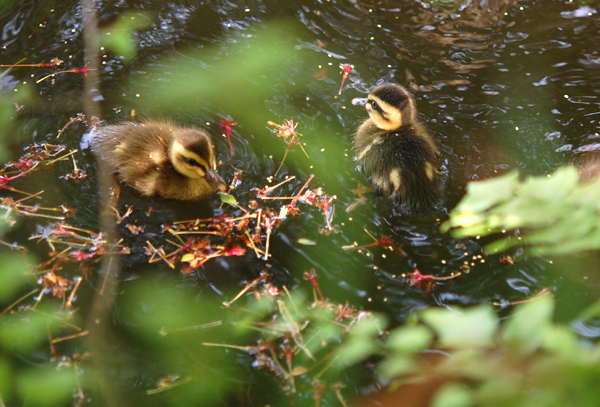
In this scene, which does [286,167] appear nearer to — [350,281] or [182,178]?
[182,178]

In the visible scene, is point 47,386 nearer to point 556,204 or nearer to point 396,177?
point 396,177

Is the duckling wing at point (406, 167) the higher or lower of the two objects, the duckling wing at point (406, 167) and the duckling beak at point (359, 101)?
the lower

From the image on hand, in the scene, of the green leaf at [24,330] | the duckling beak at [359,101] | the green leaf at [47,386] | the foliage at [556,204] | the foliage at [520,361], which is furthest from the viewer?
the duckling beak at [359,101]

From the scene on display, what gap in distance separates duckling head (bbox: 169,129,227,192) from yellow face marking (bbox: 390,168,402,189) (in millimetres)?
748

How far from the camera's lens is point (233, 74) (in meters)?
2.98

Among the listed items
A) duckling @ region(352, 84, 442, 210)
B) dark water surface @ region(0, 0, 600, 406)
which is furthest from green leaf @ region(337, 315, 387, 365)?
duckling @ region(352, 84, 442, 210)

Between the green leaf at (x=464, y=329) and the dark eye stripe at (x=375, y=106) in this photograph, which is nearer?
the green leaf at (x=464, y=329)

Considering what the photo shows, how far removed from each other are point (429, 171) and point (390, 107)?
14.5 inches

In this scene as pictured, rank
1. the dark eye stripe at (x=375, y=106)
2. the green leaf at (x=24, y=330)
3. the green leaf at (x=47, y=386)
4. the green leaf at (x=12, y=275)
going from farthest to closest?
the dark eye stripe at (x=375, y=106), the green leaf at (x=12, y=275), the green leaf at (x=24, y=330), the green leaf at (x=47, y=386)

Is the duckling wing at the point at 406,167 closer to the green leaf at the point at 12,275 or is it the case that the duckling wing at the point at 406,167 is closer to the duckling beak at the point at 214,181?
the duckling beak at the point at 214,181

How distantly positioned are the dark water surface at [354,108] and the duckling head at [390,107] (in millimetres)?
176

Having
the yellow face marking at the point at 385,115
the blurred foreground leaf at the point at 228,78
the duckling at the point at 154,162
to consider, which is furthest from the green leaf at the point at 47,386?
the yellow face marking at the point at 385,115

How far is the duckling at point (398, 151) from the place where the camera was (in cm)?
242

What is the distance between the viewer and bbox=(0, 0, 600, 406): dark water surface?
2.19 meters
